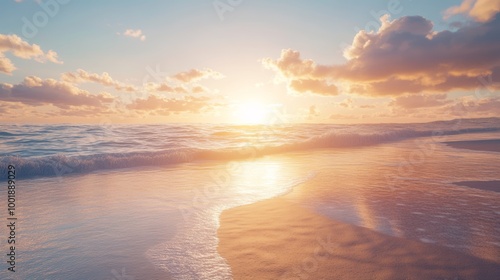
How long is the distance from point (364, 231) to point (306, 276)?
189 centimetres

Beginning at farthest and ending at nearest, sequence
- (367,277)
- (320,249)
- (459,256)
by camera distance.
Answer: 1. (320,249)
2. (459,256)
3. (367,277)

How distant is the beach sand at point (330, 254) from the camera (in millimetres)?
3541

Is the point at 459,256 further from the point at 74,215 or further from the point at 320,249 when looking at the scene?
the point at 74,215

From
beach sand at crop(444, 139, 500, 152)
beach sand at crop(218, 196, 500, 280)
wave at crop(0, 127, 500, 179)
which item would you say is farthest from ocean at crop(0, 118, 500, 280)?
beach sand at crop(444, 139, 500, 152)

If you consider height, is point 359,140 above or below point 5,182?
above

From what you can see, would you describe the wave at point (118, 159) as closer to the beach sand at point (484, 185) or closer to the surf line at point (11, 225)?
the surf line at point (11, 225)

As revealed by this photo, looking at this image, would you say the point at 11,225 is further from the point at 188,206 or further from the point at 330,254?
the point at 330,254

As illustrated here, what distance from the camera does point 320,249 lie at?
4230 millimetres

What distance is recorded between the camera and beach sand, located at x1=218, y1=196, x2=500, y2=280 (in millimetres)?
3541

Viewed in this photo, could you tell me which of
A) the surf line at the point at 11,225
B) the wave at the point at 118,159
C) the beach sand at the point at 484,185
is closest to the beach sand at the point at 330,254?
the surf line at the point at 11,225

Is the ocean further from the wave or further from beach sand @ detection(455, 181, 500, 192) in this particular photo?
beach sand @ detection(455, 181, 500, 192)

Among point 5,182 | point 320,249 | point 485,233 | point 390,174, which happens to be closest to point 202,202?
point 320,249

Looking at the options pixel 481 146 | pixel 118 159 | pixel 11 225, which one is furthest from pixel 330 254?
pixel 481 146

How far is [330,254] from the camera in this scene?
4.07 m
